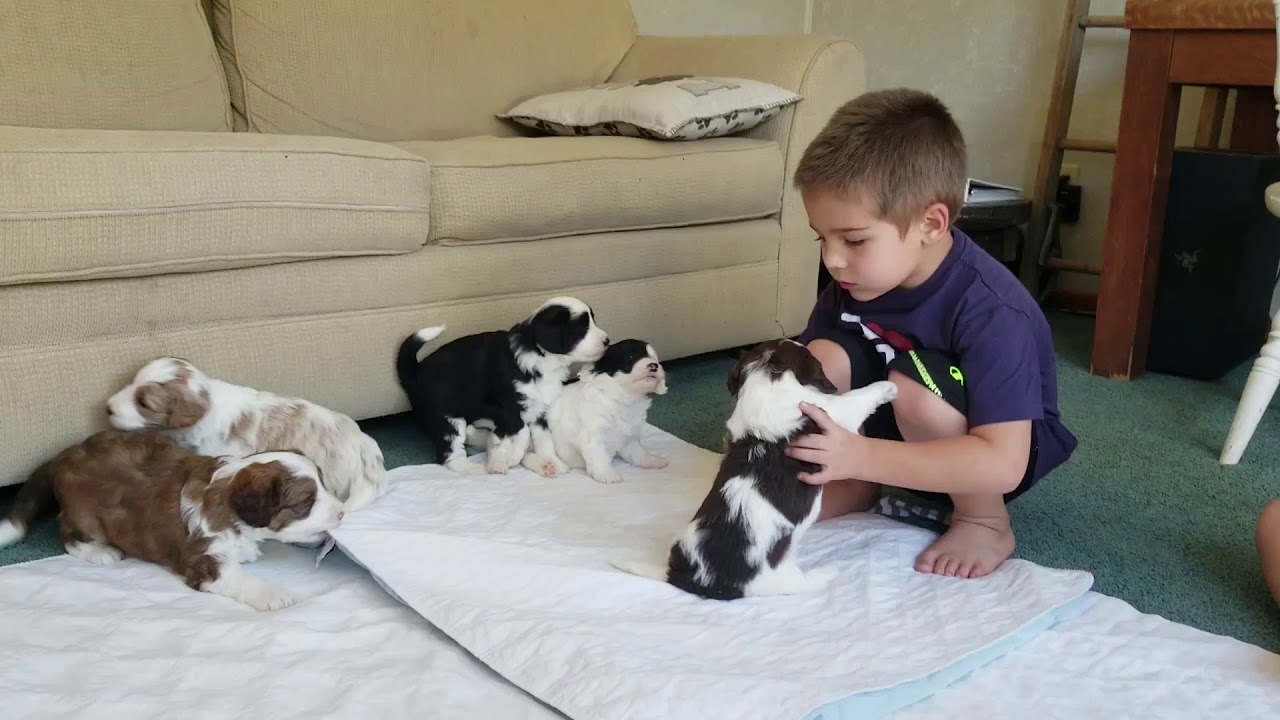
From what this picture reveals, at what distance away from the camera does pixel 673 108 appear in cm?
231

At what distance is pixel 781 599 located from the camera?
1.40 m

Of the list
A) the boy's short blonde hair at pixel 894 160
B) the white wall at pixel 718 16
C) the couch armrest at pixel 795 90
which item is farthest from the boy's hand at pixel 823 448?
the white wall at pixel 718 16

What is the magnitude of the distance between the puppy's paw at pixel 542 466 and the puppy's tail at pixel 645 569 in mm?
431

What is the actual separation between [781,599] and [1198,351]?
1.70 meters

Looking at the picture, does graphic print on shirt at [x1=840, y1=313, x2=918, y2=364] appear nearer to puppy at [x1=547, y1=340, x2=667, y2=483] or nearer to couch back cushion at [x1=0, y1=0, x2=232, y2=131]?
puppy at [x1=547, y1=340, x2=667, y2=483]

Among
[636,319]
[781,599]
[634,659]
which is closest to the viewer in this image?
[634,659]

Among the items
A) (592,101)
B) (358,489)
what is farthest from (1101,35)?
(358,489)

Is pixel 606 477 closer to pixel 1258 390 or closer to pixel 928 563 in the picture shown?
→ pixel 928 563

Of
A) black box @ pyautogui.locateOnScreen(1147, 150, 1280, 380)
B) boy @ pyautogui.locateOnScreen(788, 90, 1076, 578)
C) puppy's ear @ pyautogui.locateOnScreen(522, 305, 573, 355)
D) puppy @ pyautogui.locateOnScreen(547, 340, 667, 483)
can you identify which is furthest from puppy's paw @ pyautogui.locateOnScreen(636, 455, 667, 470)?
black box @ pyautogui.locateOnScreen(1147, 150, 1280, 380)

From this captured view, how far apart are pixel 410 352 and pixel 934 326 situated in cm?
98

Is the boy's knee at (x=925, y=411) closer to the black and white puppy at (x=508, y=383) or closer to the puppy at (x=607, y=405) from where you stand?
the puppy at (x=607, y=405)

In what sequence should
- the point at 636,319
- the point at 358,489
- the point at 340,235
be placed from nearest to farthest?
the point at 358,489, the point at 340,235, the point at 636,319

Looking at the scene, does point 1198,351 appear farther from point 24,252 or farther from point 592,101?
point 24,252

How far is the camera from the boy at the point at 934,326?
143 cm
